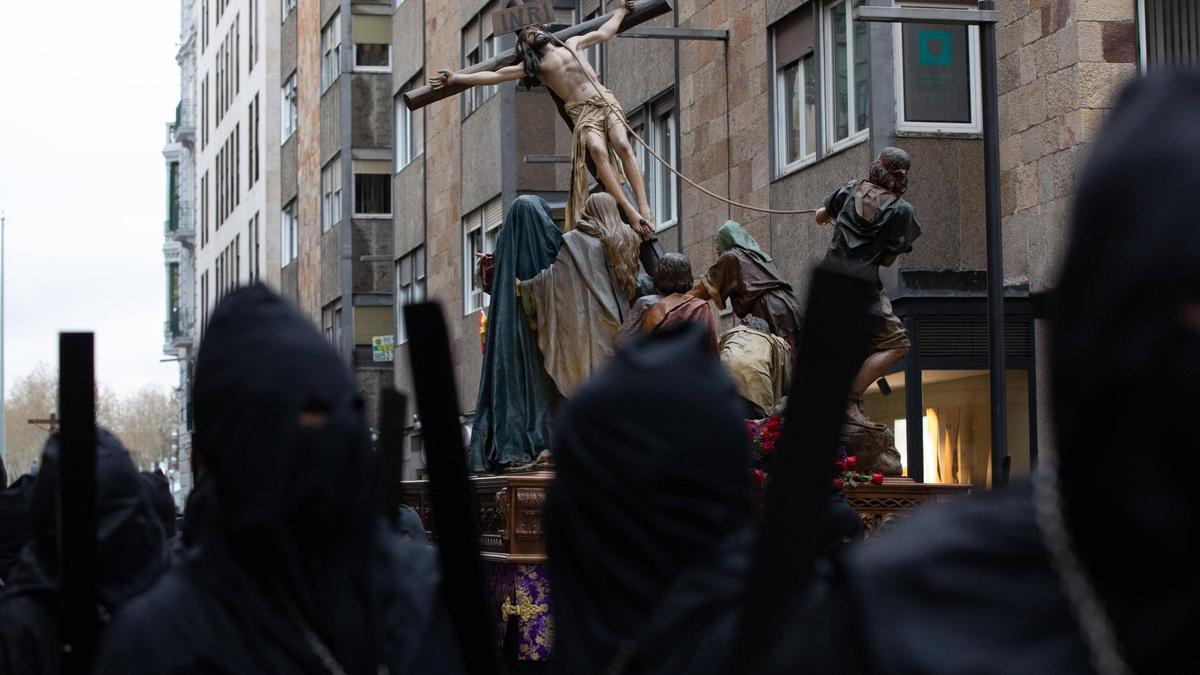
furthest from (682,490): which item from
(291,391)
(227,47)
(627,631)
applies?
(227,47)

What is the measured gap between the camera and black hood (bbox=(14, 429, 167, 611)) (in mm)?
5426

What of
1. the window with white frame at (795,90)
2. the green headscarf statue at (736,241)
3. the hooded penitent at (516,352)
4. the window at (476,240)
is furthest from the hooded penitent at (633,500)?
the window at (476,240)

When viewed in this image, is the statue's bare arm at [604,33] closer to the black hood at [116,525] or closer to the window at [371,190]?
the black hood at [116,525]

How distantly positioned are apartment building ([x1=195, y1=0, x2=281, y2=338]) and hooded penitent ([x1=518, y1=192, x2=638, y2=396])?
1387 inches

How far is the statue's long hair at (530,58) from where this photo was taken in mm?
14266

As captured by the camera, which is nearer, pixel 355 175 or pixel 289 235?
pixel 355 175

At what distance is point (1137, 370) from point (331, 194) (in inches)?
1820

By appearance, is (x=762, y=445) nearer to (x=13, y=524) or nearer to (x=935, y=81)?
(x=13, y=524)

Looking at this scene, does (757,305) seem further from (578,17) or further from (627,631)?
(578,17)

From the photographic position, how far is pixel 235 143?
65.2 m

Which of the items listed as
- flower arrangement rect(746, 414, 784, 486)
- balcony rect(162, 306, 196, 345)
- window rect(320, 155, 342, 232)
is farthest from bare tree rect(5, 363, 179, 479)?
flower arrangement rect(746, 414, 784, 486)

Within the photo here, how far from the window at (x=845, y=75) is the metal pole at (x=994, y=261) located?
18.4 ft

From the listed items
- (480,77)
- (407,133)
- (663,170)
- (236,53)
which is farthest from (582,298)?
(236,53)

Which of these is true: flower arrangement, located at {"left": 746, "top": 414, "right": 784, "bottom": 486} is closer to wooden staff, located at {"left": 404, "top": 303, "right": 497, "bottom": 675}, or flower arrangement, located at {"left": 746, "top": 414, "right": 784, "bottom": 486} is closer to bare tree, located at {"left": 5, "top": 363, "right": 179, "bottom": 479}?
wooden staff, located at {"left": 404, "top": 303, "right": 497, "bottom": 675}
